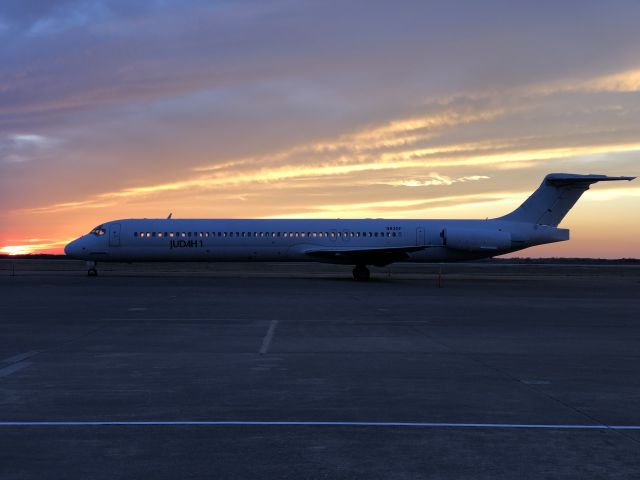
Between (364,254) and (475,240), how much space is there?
6467 millimetres

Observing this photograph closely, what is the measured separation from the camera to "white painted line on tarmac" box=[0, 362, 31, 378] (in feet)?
28.9

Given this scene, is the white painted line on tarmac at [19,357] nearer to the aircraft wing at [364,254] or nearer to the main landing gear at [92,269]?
the aircraft wing at [364,254]

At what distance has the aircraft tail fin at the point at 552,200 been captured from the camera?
3734 centimetres

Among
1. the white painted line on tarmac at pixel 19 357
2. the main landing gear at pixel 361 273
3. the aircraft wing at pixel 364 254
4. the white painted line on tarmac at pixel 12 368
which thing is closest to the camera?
the white painted line on tarmac at pixel 12 368

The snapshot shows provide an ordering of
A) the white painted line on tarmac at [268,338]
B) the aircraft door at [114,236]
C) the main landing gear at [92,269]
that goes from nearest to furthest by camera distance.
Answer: the white painted line on tarmac at [268,338], the aircraft door at [114,236], the main landing gear at [92,269]

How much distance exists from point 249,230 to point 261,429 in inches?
1190

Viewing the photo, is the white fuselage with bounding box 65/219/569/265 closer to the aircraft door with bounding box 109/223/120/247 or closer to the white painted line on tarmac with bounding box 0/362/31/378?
the aircraft door with bounding box 109/223/120/247

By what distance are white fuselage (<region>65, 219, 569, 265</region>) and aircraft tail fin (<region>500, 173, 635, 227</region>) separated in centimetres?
69

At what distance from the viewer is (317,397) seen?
24.5 feet

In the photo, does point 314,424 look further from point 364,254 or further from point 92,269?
point 92,269

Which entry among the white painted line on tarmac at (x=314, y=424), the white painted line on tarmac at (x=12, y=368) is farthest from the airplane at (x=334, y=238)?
the white painted line on tarmac at (x=314, y=424)

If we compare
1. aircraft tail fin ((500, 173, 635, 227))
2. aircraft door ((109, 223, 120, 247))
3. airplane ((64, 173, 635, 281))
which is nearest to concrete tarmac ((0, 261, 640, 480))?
airplane ((64, 173, 635, 281))

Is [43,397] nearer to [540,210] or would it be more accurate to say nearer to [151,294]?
[151,294]

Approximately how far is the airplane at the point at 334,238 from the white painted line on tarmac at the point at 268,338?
774 inches
